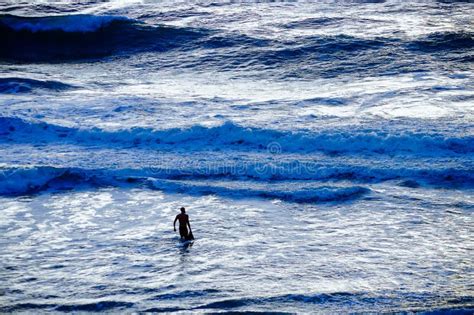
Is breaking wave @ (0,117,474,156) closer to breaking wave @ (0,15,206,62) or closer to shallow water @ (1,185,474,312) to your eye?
shallow water @ (1,185,474,312)

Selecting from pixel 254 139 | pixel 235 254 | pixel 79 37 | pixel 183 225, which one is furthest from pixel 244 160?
pixel 79 37

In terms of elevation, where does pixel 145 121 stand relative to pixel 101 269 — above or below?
above

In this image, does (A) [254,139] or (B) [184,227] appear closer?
(B) [184,227]

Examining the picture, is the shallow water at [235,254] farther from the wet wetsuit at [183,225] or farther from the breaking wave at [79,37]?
the breaking wave at [79,37]

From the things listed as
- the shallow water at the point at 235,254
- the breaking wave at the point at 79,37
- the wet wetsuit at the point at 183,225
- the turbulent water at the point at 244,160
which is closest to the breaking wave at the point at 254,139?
the turbulent water at the point at 244,160

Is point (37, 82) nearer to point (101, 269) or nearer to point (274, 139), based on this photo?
point (274, 139)

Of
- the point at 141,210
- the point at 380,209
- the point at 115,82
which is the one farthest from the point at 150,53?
the point at 380,209

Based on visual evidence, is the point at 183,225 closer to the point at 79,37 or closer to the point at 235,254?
the point at 235,254

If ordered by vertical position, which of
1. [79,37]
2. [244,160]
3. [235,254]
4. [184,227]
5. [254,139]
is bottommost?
[235,254]
